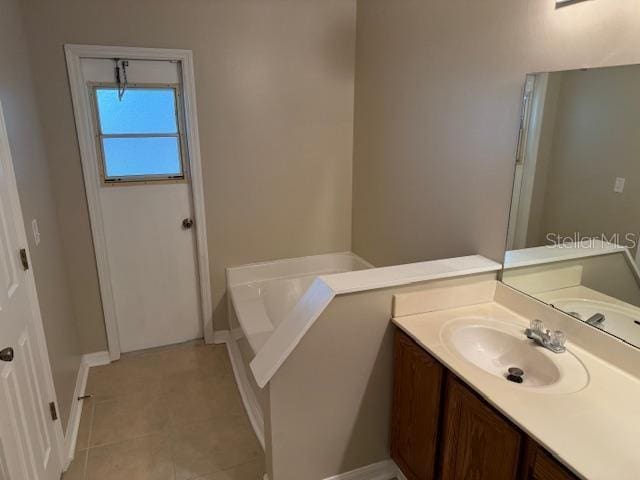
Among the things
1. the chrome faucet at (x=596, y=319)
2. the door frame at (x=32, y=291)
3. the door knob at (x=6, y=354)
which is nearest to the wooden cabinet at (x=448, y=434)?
the chrome faucet at (x=596, y=319)

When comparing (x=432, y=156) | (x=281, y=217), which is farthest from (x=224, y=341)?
(x=432, y=156)

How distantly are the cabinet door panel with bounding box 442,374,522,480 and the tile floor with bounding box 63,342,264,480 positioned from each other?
3.36 ft

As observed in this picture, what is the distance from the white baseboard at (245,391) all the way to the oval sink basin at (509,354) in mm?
1219

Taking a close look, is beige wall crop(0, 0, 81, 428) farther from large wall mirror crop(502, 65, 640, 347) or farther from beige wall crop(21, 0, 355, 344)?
large wall mirror crop(502, 65, 640, 347)

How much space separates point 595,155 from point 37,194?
259 centimetres

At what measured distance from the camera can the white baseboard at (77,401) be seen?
2127mm

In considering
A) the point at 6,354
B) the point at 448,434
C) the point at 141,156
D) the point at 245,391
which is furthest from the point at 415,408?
the point at 141,156

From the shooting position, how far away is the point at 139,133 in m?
2.79

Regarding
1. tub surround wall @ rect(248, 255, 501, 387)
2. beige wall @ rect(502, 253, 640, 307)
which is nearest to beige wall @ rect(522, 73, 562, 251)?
beige wall @ rect(502, 253, 640, 307)

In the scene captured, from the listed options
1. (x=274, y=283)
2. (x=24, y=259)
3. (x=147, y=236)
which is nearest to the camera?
(x=24, y=259)

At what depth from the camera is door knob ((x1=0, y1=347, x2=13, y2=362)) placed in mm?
1340

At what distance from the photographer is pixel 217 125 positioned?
2.88 metres

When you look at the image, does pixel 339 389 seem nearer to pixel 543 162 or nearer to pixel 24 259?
pixel 543 162

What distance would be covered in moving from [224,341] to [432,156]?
6.96ft
